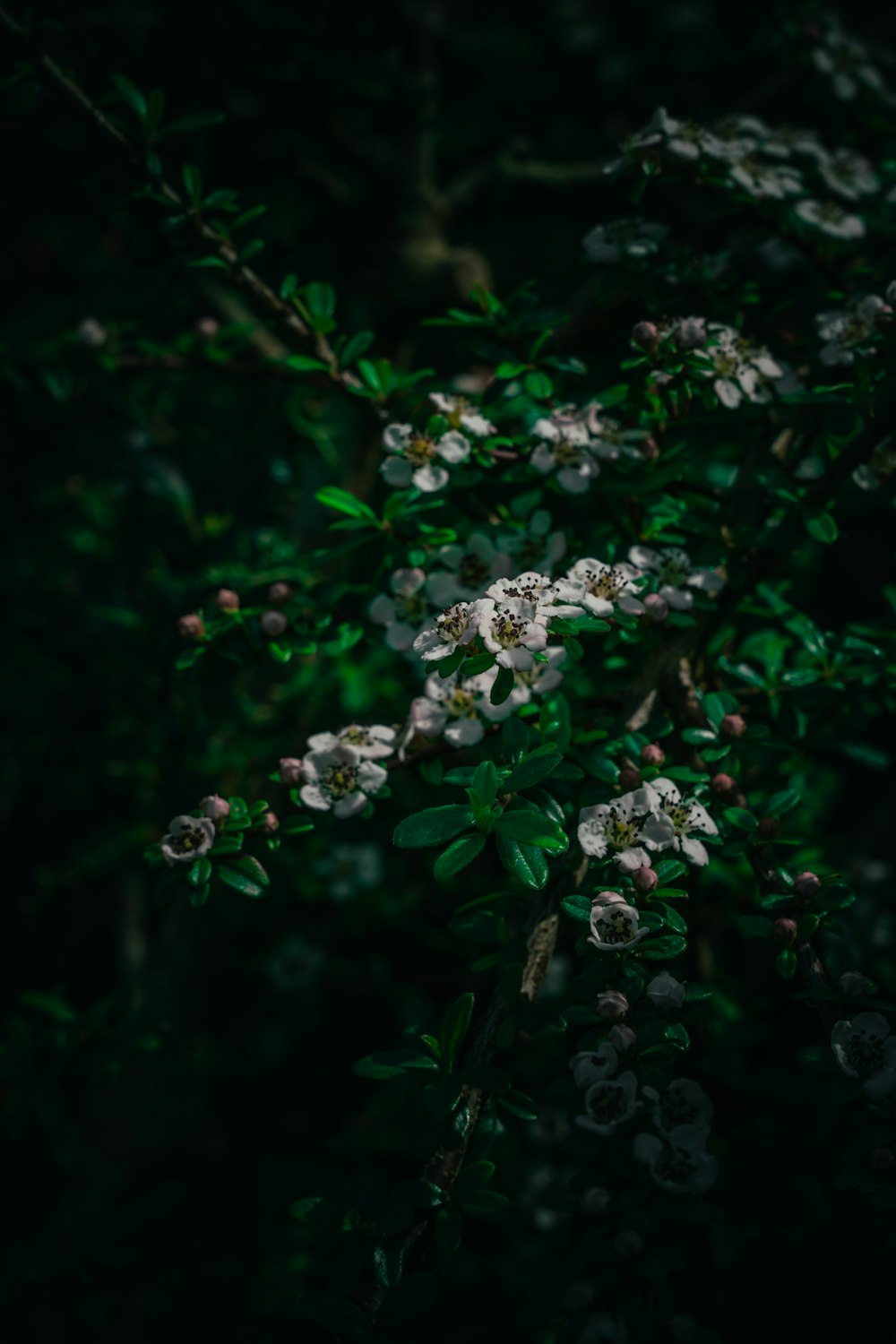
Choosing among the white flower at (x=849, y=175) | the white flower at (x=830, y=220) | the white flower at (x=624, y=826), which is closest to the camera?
the white flower at (x=624, y=826)

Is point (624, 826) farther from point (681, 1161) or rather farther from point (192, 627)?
point (192, 627)

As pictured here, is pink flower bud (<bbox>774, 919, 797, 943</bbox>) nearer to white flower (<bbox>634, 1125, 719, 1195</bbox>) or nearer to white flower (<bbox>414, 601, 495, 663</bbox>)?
white flower (<bbox>634, 1125, 719, 1195</bbox>)

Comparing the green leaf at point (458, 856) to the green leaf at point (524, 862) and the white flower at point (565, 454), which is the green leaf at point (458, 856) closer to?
the green leaf at point (524, 862)

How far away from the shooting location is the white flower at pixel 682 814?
1234mm

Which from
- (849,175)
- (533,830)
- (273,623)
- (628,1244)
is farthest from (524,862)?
(849,175)

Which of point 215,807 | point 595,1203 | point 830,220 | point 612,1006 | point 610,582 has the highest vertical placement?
point 830,220

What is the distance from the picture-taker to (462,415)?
149cm

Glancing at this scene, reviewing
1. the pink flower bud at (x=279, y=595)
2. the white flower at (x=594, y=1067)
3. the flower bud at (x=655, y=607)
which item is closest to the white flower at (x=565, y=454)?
the flower bud at (x=655, y=607)

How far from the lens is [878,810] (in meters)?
3.07

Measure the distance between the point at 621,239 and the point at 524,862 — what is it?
1.11 meters

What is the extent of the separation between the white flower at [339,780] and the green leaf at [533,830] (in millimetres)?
260

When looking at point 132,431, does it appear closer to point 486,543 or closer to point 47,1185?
point 486,543

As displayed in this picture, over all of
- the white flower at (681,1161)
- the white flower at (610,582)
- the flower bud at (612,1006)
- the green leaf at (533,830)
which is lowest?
the white flower at (681,1161)

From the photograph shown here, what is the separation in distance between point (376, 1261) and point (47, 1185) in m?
1.91
